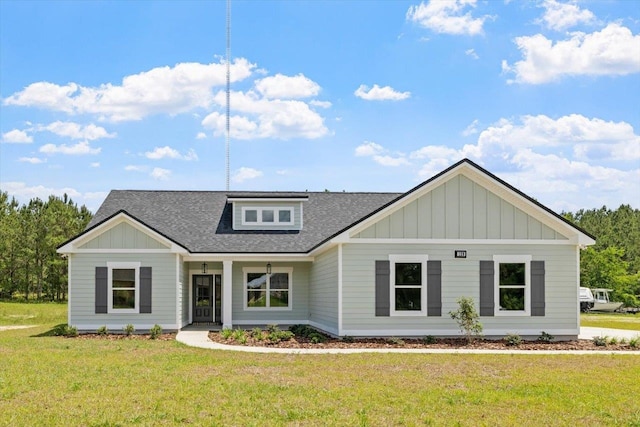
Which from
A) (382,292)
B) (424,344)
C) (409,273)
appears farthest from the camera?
(409,273)

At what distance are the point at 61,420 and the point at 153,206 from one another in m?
20.7

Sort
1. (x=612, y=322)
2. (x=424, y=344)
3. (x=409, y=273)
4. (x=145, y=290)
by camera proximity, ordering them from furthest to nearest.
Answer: (x=612, y=322) < (x=145, y=290) < (x=409, y=273) < (x=424, y=344)

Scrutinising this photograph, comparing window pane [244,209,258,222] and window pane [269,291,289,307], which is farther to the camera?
window pane [244,209,258,222]

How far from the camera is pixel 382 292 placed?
68.7 ft

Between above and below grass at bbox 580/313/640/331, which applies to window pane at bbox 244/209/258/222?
above

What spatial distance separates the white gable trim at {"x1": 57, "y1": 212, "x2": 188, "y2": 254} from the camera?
2388cm

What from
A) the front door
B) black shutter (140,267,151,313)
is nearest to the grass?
the front door

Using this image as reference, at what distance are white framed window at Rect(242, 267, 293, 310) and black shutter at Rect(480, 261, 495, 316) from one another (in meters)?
8.68

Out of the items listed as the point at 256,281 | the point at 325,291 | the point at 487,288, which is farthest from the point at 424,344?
the point at 256,281

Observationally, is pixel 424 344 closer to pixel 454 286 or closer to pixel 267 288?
pixel 454 286

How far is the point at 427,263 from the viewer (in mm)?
21125

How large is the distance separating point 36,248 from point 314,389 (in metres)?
49.1

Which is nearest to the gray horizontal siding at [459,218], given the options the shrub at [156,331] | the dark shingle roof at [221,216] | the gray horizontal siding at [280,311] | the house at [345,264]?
the house at [345,264]

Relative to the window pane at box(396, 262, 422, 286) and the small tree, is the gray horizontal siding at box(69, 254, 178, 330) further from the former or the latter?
the small tree
